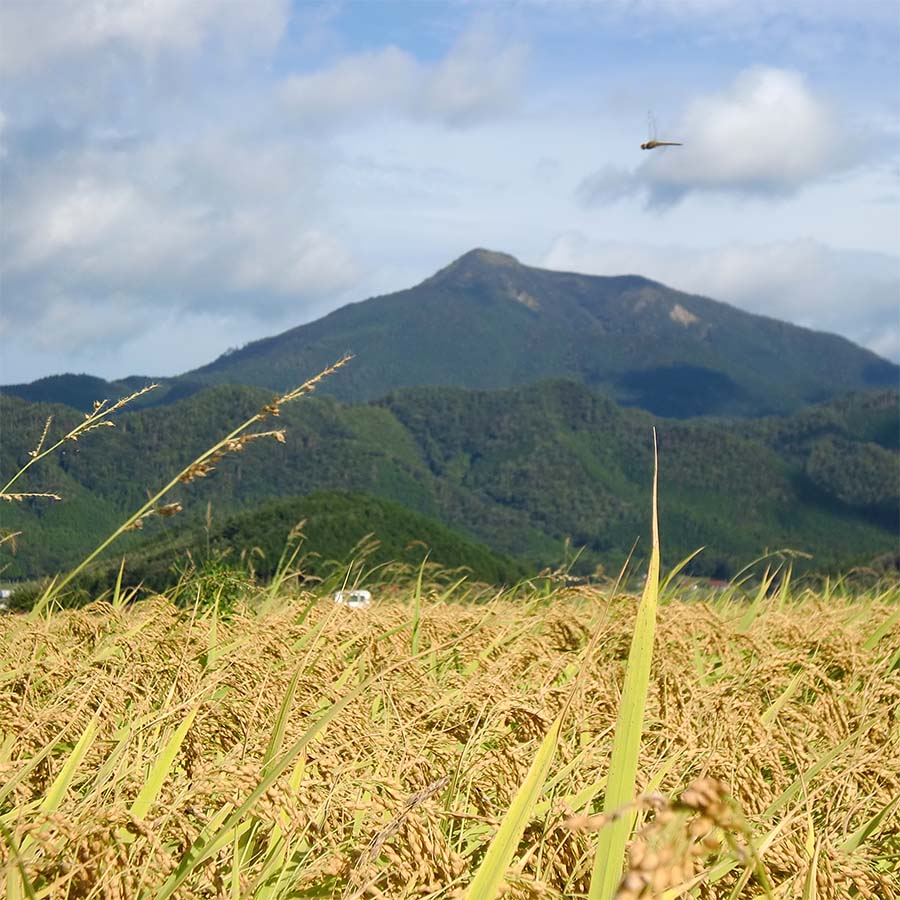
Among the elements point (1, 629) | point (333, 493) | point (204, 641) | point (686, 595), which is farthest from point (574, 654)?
point (333, 493)

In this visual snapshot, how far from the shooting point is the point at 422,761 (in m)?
2.53

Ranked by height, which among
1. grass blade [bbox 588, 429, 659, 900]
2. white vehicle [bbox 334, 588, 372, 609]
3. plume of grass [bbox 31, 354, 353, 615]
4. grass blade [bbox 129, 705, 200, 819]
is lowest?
white vehicle [bbox 334, 588, 372, 609]

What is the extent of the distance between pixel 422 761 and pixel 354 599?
131 inches

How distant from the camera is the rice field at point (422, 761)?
1737 millimetres

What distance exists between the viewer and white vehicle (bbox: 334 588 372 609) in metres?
5.13

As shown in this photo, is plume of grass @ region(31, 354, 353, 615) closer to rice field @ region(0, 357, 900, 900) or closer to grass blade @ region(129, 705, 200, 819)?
rice field @ region(0, 357, 900, 900)

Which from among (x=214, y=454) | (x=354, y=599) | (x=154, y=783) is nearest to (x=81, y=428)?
(x=214, y=454)

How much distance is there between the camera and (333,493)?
97.2 meters

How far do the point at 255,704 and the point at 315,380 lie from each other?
86 centimetres

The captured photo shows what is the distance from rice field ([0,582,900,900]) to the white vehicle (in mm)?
99

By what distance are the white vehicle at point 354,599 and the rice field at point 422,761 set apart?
0.33 ft

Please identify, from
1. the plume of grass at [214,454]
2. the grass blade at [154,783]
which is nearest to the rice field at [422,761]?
the grass blade at [154,783]

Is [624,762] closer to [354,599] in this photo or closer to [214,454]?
[214,454]

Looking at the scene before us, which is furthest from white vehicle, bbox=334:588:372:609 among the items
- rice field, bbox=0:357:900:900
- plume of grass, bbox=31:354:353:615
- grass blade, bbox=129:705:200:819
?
grass blade, bbox=129:705:200:819
